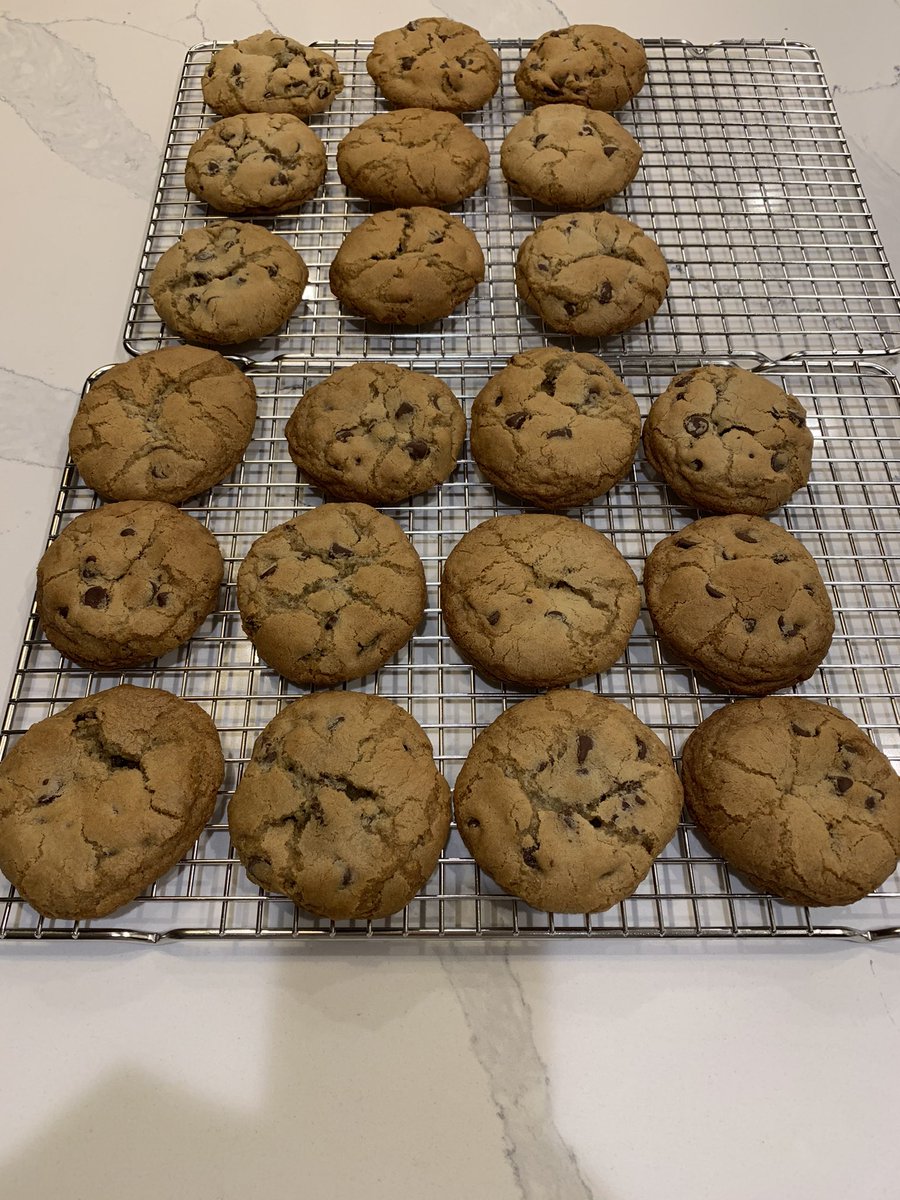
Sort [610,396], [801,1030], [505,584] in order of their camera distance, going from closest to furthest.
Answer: [801,1030]
[505,584]
[610,396]

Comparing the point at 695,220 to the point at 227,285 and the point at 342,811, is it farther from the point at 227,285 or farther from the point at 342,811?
the point at 342,811

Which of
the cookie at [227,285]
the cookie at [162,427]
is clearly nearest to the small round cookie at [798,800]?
the cookie at [162,427]

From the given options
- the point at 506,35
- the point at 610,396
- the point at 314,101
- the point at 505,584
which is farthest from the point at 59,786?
the point at 506,35

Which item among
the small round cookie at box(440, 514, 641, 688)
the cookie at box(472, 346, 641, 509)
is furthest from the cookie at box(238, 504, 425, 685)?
the cookie at box(472, 346, 641, 509)

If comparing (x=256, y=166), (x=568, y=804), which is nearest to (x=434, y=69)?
(x=256, y=166)

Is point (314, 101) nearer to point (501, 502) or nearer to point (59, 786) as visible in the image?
point (501, 502)

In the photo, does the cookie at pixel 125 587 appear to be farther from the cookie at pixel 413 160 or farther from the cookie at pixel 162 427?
the cookie at pixel 413 160
